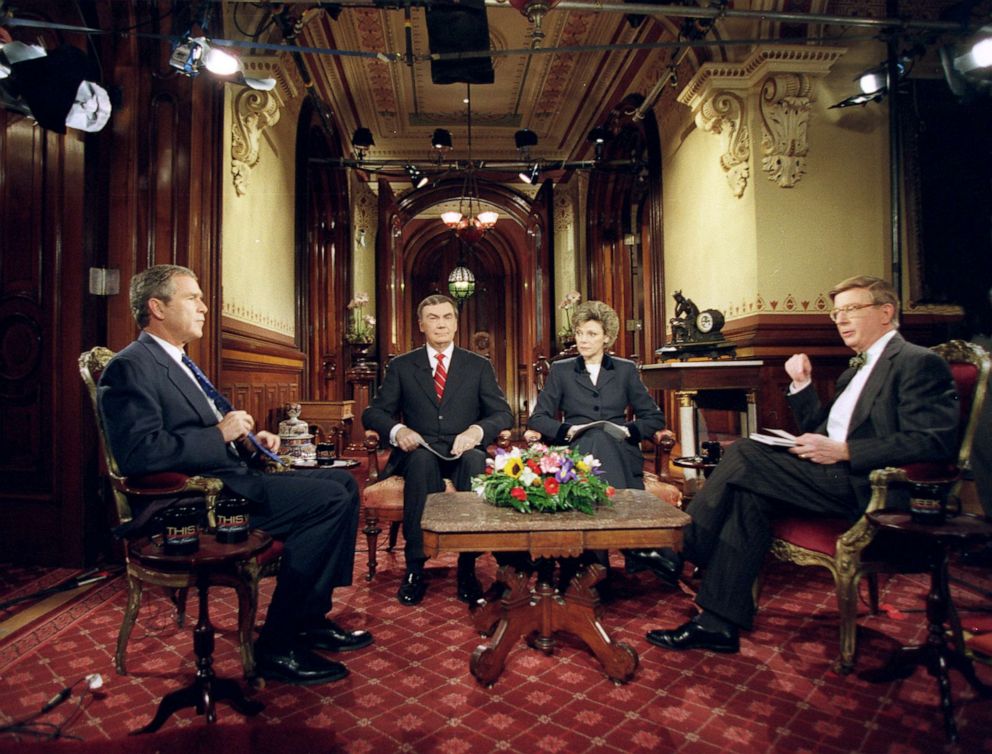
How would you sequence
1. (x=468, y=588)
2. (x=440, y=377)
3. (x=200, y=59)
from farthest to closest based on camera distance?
(x=440, y=377) < (x=200, y=59) < (x=468, y=588)

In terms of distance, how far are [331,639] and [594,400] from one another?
2.06 meters

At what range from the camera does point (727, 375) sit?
4.89 m

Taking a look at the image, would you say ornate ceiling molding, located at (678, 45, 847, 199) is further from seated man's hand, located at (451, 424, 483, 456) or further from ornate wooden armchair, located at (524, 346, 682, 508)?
seated man's hand, located at (451, 424, 483, 456)

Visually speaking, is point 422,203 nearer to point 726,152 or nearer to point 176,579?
point 726,152

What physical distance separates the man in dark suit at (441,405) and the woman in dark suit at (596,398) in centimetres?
34

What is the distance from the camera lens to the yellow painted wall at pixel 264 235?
17.5 feet

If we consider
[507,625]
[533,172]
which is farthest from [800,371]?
[533,172]

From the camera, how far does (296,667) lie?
91.0 inches

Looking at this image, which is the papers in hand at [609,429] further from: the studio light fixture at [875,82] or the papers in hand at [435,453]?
the studio light fixture at [875,82]

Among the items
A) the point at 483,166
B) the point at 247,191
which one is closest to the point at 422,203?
the point at 483,166

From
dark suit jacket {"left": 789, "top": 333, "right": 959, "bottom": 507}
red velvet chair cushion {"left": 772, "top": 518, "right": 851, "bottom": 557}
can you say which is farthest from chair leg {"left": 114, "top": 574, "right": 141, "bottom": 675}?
dark suit jacket {"left": 789, "top": 333, "right": 959, "bottom": 507}

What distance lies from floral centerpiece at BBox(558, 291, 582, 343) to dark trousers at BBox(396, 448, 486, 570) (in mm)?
6632

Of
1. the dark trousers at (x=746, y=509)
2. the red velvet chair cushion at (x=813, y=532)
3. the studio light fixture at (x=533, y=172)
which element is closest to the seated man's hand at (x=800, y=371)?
the dark trousers at (x=746, y=509)

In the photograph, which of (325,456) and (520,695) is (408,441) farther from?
(520,695)
